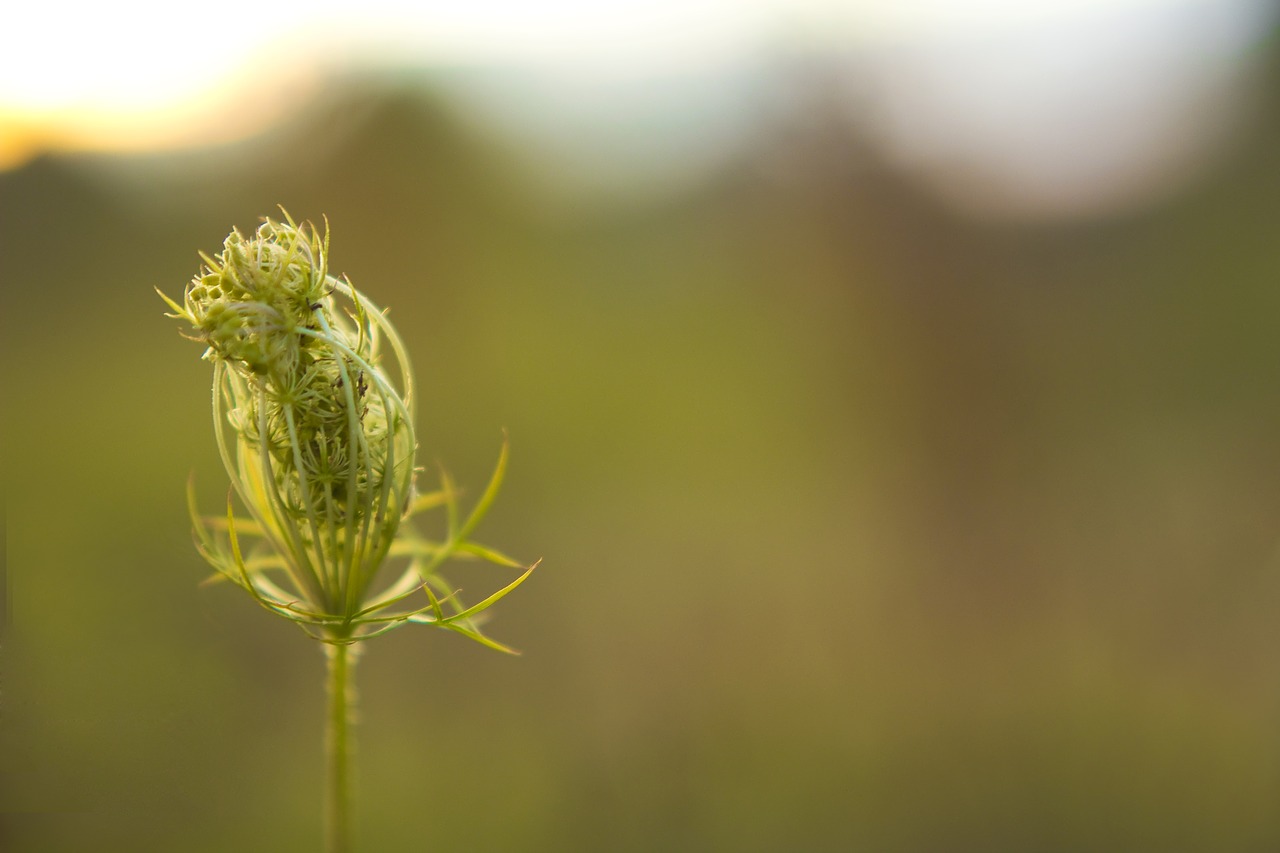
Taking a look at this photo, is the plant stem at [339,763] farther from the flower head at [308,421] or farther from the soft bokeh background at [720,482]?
the soft bokeh background at [720,482]

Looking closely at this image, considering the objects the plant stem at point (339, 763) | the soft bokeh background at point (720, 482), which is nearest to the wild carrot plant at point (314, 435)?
the plant stem at point (339, 763)

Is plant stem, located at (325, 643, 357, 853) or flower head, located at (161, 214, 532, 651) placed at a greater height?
flower head, located at (161, 214, 532, 651)

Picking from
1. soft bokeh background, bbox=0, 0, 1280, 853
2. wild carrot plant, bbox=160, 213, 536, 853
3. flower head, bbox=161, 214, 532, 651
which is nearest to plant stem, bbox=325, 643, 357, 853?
wild carrot plant, bbox=160, 213, 536, 853

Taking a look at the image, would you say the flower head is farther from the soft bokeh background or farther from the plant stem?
the soft bokeh background

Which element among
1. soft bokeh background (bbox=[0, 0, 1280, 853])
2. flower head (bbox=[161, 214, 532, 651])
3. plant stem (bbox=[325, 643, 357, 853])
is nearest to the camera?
flower head (bbox=[161, 214, 532, 651])

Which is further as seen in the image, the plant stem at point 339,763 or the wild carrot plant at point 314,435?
the plant stem at point 339,763

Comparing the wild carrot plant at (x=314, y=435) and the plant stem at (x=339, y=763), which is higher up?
the wild carrot plant at (x=314, y=435)

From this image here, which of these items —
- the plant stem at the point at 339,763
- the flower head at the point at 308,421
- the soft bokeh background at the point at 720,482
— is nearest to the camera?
the flower head at the point at 308,421

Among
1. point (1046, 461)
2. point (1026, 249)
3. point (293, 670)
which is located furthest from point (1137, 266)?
point (293, 670)
